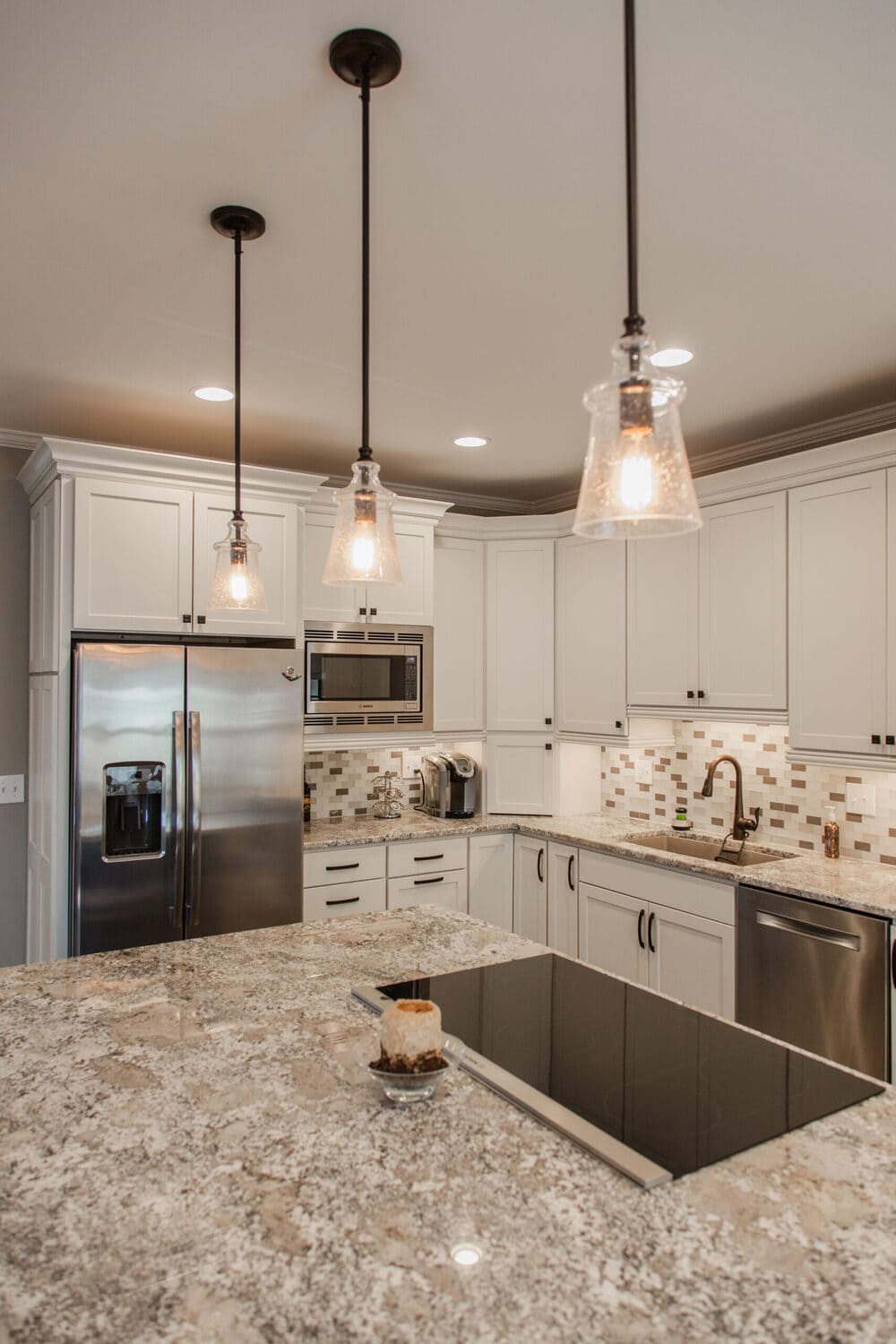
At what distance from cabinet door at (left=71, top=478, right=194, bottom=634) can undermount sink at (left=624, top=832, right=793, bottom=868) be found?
2.13m

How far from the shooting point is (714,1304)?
35.1 inches

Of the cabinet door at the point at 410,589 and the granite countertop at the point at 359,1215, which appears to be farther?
the cabinet door at the point at 410,589

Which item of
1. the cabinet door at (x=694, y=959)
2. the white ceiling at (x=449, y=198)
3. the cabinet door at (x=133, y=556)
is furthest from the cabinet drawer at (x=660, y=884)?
the cabinet door at (x=133, y=556)

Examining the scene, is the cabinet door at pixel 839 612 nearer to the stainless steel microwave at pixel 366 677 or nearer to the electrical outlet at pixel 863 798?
the electrical outlet at pixel 863 798

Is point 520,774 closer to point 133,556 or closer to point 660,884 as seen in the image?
point 660,884

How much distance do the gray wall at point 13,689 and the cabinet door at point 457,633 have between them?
181 centimetres

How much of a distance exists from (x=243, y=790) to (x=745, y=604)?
6.74 ft

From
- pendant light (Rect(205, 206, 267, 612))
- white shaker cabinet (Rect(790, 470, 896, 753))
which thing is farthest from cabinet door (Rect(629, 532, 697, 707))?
pendant light (Rect(205, 206, 267, 612))

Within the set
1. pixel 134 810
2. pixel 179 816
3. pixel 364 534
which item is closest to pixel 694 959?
pixel 179 816

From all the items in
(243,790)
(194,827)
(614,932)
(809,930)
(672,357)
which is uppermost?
(672,357)

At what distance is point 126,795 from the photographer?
300 cm

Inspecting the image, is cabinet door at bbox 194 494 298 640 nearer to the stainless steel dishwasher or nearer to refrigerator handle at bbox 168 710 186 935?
refrigerator handle at bbox 168 710 186 935

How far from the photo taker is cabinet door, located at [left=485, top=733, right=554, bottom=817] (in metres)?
4.29

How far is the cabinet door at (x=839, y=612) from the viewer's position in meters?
2.88
